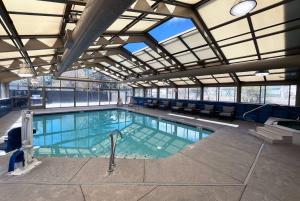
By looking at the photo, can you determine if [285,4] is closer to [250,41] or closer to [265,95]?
[250,41]

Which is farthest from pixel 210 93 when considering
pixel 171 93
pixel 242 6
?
pixel 242 6

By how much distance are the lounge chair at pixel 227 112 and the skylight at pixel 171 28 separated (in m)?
5.20

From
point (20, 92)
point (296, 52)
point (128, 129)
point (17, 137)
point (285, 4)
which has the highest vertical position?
point (285, 4)

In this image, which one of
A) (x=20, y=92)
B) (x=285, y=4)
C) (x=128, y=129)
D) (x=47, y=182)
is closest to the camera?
(x=47, y=182)

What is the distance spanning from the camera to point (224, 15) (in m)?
5.44

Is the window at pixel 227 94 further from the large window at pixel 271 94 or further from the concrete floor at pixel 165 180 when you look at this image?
the concrete floor at pixel 165 180

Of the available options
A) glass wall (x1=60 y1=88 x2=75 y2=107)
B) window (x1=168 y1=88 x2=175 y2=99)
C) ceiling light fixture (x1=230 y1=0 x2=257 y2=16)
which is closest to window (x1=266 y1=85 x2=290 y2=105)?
window (x1=168 y1=88 x2=175 y2=99)

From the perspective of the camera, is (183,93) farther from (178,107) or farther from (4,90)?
(4,90)

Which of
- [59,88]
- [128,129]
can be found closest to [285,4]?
A: [128,129]

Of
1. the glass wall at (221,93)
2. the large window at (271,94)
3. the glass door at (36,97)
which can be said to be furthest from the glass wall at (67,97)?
the large window at (271,94)

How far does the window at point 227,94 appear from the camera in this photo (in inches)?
463

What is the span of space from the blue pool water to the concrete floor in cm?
204

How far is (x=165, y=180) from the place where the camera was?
2.68m

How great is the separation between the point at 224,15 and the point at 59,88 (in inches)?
551
